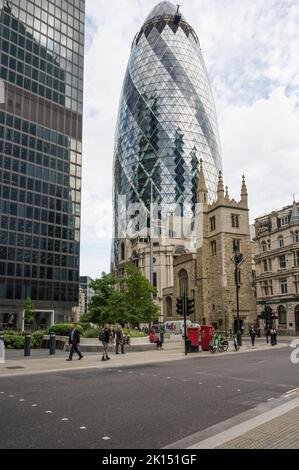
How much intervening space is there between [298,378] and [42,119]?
62863 millimetres

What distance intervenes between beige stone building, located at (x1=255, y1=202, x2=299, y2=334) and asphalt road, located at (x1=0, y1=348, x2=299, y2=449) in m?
40.1

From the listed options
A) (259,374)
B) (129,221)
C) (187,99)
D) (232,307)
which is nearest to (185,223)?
(129,221)

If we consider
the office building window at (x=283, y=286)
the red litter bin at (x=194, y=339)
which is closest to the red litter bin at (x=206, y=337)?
the red litter bin at (x=194, y=339)

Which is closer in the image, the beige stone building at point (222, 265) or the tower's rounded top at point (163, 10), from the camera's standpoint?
the beige stone building at point (222, 265)

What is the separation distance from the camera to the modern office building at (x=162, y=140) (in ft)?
389

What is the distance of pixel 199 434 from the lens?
6.70 metres

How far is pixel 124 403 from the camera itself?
9.40 metres

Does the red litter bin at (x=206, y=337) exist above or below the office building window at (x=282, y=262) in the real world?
below

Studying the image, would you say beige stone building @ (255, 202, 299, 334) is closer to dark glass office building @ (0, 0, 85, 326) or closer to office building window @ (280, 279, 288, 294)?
office building window @ (280, 279, 288, 294)

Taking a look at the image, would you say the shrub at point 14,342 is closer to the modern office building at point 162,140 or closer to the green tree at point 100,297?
the green tree at point 100,297

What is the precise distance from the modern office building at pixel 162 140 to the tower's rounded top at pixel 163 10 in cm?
823

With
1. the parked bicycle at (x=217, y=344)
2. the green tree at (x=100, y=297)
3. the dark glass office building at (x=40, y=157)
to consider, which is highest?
the dark glass office building at (x=40, y=157)

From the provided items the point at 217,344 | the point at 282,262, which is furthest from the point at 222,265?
the point at 217,344

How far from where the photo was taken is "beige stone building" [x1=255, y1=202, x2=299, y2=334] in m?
53.5
